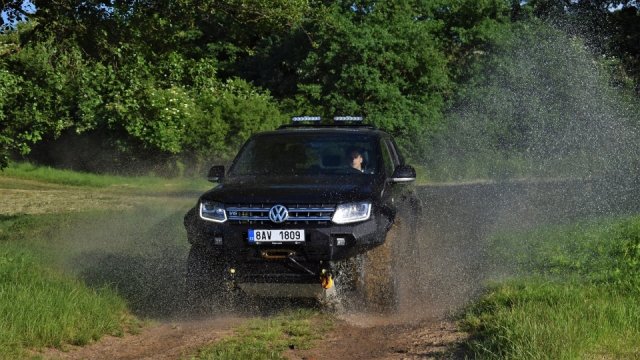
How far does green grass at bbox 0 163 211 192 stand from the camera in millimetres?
30469

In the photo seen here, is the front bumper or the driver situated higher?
the driver

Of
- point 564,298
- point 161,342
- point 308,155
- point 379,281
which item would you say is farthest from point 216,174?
point 564,298

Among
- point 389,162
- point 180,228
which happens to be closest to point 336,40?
point 180,228

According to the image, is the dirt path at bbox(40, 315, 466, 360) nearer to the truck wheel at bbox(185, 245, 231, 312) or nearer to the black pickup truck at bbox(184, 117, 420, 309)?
the truck wheel at bbox(185, 245, 231, 312)

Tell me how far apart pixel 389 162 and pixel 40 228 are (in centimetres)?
796

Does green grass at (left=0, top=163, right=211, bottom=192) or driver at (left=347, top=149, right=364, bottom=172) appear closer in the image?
driver at (left=347, top=149, right=364, bottom=172)

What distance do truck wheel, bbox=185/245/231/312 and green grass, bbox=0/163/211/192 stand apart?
20.7 meters

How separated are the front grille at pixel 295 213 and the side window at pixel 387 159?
4.70 feet

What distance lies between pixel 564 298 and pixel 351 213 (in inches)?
77.5

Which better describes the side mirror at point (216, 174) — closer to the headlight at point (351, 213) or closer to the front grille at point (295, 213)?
the front grille at point (295, 213)

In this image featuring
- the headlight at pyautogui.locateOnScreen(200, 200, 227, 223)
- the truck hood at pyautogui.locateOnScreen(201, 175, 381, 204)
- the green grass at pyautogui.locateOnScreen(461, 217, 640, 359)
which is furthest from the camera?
the headlight at pyautogui.locateOnScreen(200, 200, 227, 223)

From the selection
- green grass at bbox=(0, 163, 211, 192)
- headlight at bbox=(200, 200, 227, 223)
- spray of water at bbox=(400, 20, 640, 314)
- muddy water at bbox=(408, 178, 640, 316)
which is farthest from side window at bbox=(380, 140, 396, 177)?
green grass at bbox=(0, 163, 211, 192)

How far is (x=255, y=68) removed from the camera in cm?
4000

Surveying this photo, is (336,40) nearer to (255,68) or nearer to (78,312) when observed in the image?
(255,68)
